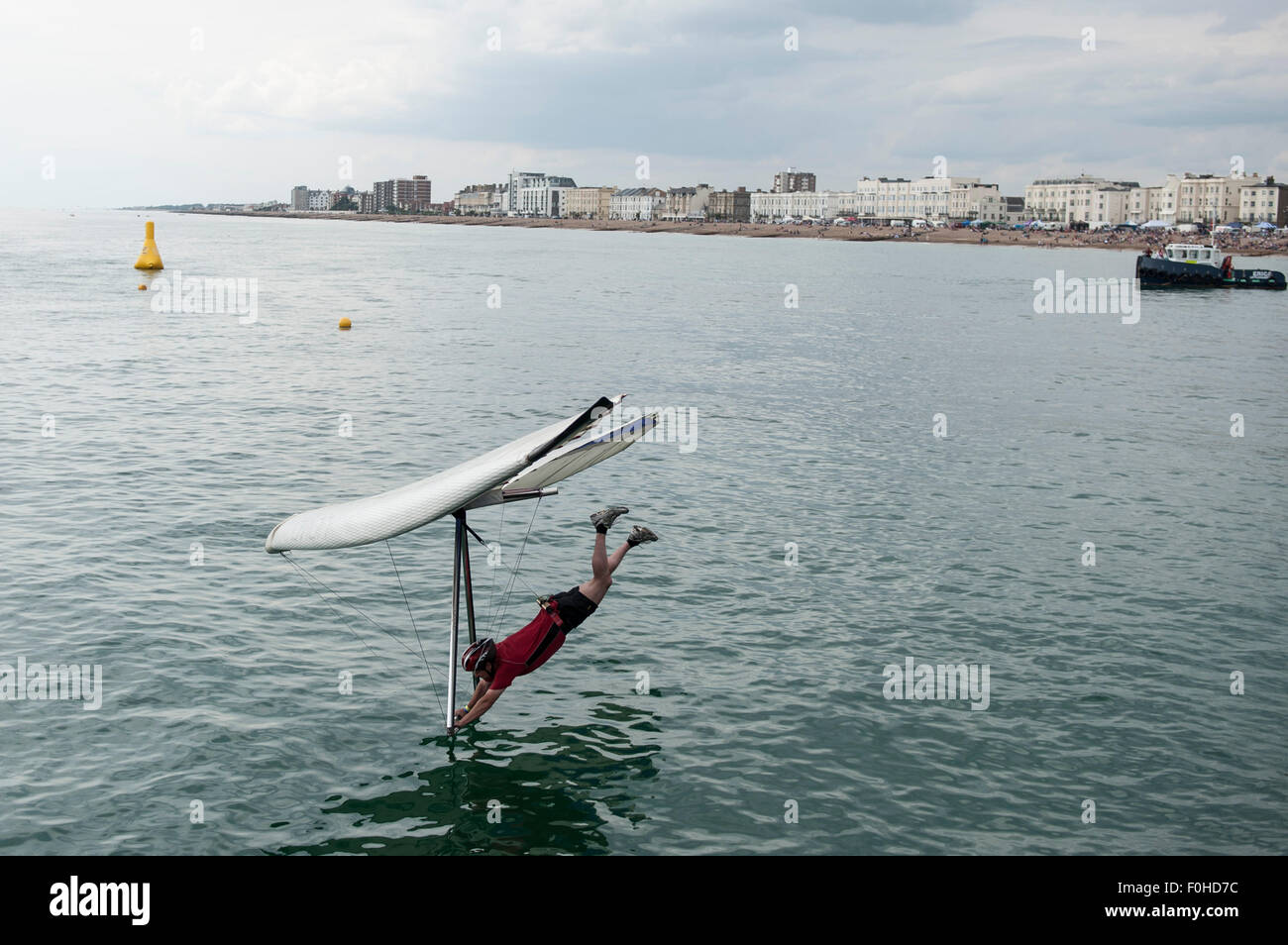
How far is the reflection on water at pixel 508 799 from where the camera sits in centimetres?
1266

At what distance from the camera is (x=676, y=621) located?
19.8 meters

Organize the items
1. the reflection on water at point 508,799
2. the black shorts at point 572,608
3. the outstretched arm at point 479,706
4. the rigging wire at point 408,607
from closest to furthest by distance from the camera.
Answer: the reflection on water at point 508,799
the outstretched arm at point 479,706
the black shorts at point 572,608
the rigging wire at point 408,607

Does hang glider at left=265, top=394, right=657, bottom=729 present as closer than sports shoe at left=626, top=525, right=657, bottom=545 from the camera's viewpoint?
Yes

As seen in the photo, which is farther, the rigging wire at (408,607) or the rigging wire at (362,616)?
the rigging wire at (408,607)

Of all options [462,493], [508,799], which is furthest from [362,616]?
[462,493]

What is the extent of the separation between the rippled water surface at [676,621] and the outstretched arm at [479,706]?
0.42 meters

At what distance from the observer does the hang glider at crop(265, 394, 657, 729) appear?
12.5 m

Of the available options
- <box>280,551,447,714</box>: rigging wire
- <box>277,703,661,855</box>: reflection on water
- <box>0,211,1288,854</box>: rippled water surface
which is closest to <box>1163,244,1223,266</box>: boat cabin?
<box>0,211,1288,854</box>: rippled water surface

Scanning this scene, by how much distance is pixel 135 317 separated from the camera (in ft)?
212

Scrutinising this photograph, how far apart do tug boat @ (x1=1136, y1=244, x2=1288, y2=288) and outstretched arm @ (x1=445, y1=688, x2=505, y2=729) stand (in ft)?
377

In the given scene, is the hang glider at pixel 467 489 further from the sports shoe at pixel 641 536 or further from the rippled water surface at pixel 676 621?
the rippled water surface at pixel 676 621

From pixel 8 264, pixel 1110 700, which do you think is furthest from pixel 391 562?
pixel 8 264

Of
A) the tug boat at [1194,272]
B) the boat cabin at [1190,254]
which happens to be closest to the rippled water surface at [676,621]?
the tug boat at [1194,272]

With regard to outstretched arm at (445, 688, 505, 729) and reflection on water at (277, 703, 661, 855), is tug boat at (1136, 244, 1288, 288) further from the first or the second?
outstretched arm at (445, 688, 505, 729)
